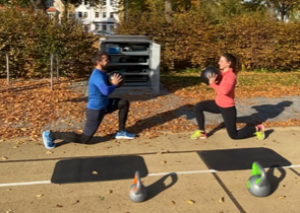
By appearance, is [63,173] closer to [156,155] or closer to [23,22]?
[156,155]

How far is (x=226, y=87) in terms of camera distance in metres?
5.38

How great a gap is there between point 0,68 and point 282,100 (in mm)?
7636

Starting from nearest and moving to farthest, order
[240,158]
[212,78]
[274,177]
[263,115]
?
1. [274,177]
2. [240,158]
3. [212,78]
4. [263,115]

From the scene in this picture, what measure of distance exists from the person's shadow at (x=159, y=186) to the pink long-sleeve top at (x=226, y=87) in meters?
1.65

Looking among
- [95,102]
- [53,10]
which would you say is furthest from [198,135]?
[53,10]

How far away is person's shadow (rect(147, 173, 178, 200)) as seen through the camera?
4.06m

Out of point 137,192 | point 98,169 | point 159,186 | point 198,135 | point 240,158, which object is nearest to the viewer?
point 137,192

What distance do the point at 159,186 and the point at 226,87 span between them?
201 cm

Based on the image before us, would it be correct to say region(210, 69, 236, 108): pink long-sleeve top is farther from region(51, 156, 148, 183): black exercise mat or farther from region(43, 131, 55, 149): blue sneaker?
region(43, 131, 55, 149): blue sneaker

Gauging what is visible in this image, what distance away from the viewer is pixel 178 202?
3.88 m

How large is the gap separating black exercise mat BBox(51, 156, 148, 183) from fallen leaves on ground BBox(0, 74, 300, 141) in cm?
70

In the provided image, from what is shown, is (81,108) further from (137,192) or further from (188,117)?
(137,192)

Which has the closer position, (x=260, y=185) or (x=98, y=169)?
(x=260, y=185)

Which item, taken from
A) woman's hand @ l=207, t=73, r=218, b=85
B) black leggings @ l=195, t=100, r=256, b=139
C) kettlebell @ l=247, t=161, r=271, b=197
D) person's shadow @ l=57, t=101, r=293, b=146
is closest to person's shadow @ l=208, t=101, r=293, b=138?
person's shadow @ l=57, t=101, r=293, b=146
